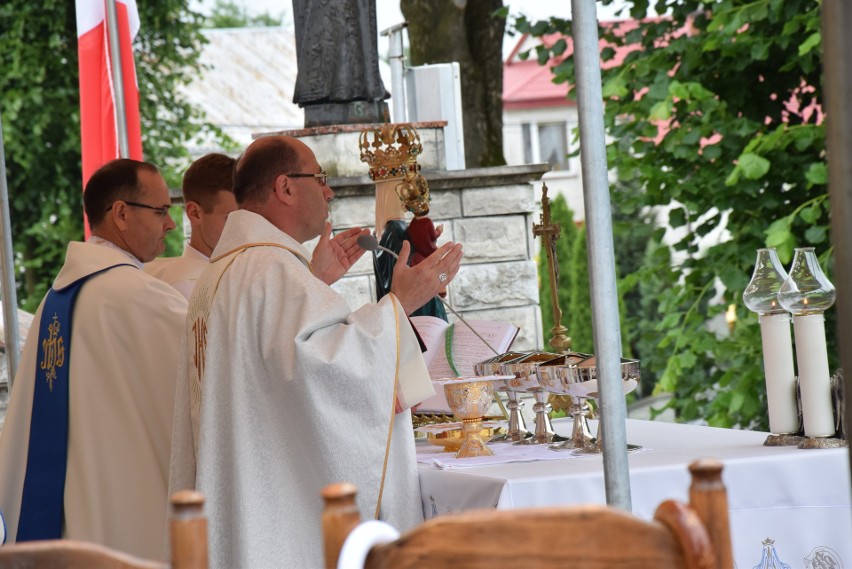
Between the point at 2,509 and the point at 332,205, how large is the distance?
2.45 metres

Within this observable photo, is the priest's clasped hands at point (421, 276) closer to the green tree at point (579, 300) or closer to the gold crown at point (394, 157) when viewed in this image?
the gold crown at point (394, 157)

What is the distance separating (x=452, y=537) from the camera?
1342 millimetres

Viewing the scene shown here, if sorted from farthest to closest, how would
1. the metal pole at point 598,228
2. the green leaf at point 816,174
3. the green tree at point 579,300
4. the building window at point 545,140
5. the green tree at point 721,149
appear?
1. the building window at point 545,140
2. the green tree at point 579,300
3. the green tree at point 721,149
4. the green leaf at point 816,174
5. the metal pole at point 598,228

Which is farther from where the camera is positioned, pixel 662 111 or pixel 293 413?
pixel 662 111

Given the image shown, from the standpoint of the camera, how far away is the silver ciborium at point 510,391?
10.4ft

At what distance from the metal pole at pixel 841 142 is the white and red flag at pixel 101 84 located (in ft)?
16.0

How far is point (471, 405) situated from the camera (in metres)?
2.93

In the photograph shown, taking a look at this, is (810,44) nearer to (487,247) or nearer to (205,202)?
(487,247)

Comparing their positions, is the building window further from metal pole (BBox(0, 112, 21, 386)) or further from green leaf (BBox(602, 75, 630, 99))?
metal pole (BBox(0, 112, 21, 386))

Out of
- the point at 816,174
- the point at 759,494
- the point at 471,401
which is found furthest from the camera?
the point at 816,174

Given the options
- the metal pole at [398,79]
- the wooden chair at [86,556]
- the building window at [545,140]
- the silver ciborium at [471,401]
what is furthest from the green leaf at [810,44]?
the building window at [545,140]

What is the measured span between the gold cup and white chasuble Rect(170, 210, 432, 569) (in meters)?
0.11

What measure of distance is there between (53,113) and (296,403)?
12.7 m

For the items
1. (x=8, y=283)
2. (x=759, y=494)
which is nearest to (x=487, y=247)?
(x=8, y=283)
